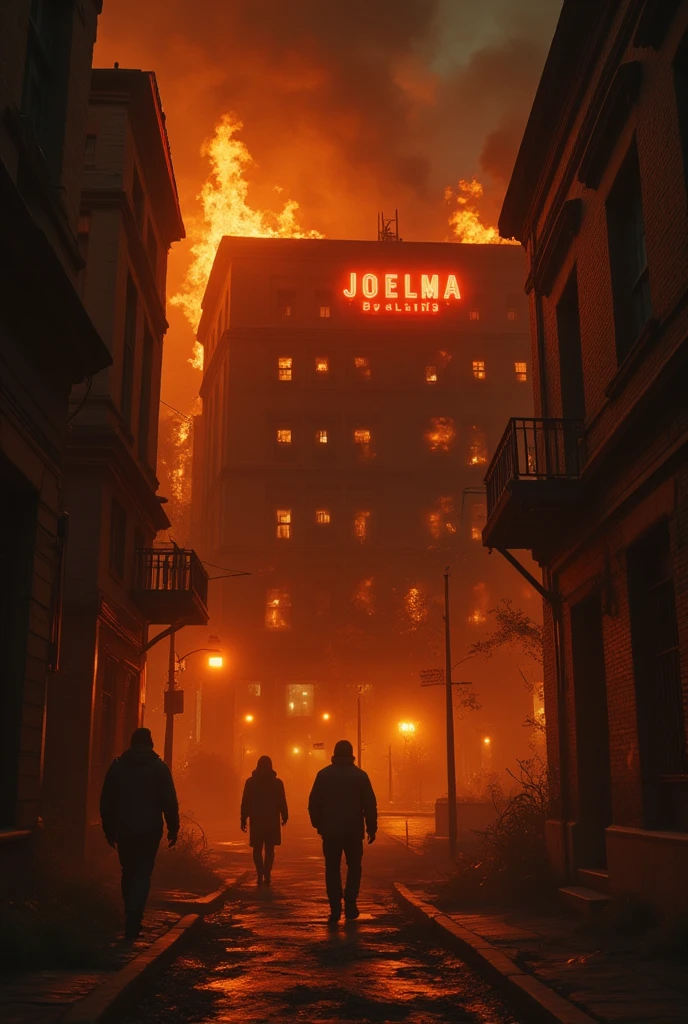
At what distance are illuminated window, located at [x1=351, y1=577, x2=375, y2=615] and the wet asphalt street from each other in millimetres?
50817

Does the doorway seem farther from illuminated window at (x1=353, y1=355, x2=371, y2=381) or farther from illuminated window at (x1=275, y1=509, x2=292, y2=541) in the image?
illuminated window at (x1=353, y1=355, x2=371, y2=381)

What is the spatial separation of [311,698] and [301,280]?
28.3m

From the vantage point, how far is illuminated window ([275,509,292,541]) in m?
66.2

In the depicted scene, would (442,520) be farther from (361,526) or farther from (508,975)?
(508,975)

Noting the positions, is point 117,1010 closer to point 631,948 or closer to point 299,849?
point 631,948

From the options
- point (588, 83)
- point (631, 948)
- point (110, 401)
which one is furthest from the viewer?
point (110, 401)

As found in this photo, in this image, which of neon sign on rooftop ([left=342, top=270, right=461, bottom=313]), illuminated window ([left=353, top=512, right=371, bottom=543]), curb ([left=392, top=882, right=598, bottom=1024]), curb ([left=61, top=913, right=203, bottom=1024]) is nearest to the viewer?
curb ([left=61, top=913, right=203, bottom=1024])

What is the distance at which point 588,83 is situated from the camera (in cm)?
1391

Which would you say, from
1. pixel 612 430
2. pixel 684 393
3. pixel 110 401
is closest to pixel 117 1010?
pixel 684 393

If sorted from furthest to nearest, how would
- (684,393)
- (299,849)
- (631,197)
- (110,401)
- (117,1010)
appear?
(299,849), (110,401), (631,197), (684,393), (117,1010)

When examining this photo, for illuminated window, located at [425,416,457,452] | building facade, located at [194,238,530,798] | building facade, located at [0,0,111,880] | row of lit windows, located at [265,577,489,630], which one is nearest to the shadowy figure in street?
→ building facade, located at [0,0,111,880]

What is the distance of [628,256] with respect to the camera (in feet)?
42.3

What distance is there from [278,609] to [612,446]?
177 feet

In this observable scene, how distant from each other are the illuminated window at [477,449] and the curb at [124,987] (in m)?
60.9
